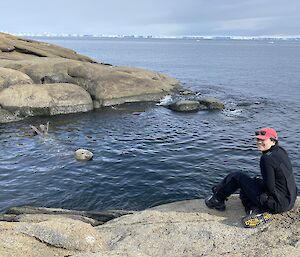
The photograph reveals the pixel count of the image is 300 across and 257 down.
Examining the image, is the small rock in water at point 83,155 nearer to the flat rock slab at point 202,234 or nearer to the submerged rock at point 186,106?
the flat rock slab at point 202,234

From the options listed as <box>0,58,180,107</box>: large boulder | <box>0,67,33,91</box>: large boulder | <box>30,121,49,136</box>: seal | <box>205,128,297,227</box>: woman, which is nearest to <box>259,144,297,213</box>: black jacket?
<box>205,128,297,227</box>: woman

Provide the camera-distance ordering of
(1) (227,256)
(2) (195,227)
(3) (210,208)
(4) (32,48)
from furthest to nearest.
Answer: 1. (4) (32,48)
2. (3) (210,208)
3. (2) (195,227)
4. (1) (227,256)

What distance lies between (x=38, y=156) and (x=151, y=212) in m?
12.6

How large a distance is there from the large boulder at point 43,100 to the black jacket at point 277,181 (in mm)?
25460

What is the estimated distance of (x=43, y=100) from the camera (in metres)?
31.5

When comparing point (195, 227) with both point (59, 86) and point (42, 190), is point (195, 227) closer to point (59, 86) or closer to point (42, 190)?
point (42, 190)

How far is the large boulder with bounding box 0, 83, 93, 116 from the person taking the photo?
101 ft

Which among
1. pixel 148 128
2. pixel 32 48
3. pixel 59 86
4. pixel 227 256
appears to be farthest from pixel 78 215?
pixel 32 48

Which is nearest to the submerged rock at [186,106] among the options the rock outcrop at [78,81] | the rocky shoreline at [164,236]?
the rock outcrop at [78,81]

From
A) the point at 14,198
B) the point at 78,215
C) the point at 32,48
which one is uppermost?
the point at 32,48

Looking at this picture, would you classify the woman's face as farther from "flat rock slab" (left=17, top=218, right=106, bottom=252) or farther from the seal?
the seal

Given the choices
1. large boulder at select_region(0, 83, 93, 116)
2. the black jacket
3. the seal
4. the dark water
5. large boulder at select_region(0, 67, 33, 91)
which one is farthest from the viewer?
large boulder at select_region(0, 67, 33, 91)

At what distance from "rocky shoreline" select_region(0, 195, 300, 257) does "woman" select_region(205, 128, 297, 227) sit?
34cm

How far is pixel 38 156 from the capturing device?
842 inches
